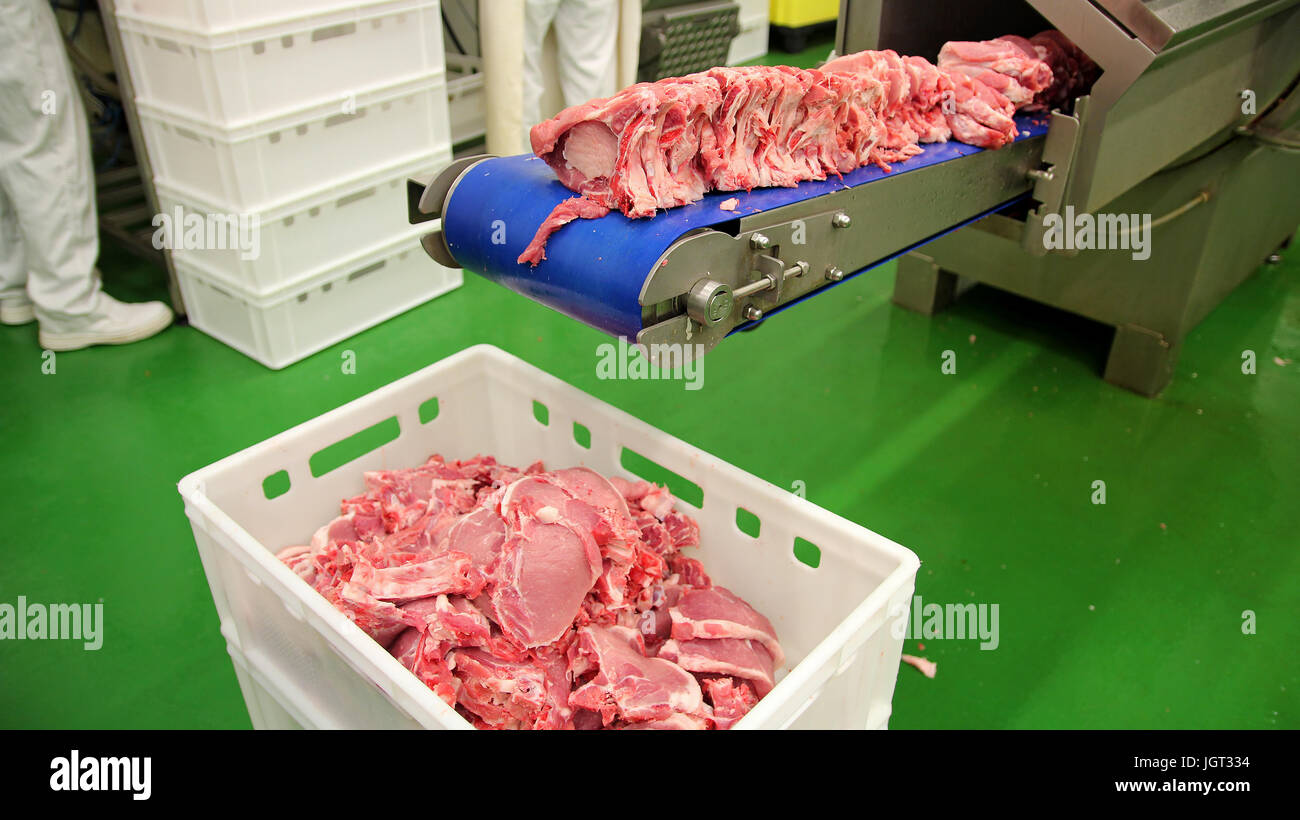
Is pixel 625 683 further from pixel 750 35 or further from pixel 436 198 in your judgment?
pixel 750 35

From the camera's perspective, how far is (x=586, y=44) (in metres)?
3.62

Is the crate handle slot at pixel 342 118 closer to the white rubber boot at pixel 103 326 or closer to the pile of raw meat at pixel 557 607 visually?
the white rubber boot at pixel 103 326

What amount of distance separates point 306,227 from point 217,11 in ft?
2.10

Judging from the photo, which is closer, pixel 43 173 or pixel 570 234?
pixel 570 234

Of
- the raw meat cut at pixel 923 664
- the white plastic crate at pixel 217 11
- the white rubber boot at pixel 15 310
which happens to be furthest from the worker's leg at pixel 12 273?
the raw meat cut at pixel 923 664

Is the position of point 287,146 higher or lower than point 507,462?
higher

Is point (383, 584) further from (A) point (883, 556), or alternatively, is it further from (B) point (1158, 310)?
(B) point (1158, 310)

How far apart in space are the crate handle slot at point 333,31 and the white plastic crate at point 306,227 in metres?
0.41

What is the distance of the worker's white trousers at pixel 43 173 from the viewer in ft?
8.09

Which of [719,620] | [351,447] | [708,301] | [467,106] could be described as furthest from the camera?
[467,106]

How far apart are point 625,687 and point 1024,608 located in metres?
1.11

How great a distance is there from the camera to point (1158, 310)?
8.65 ft

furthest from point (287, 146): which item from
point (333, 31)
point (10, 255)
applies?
point (10, 255)
